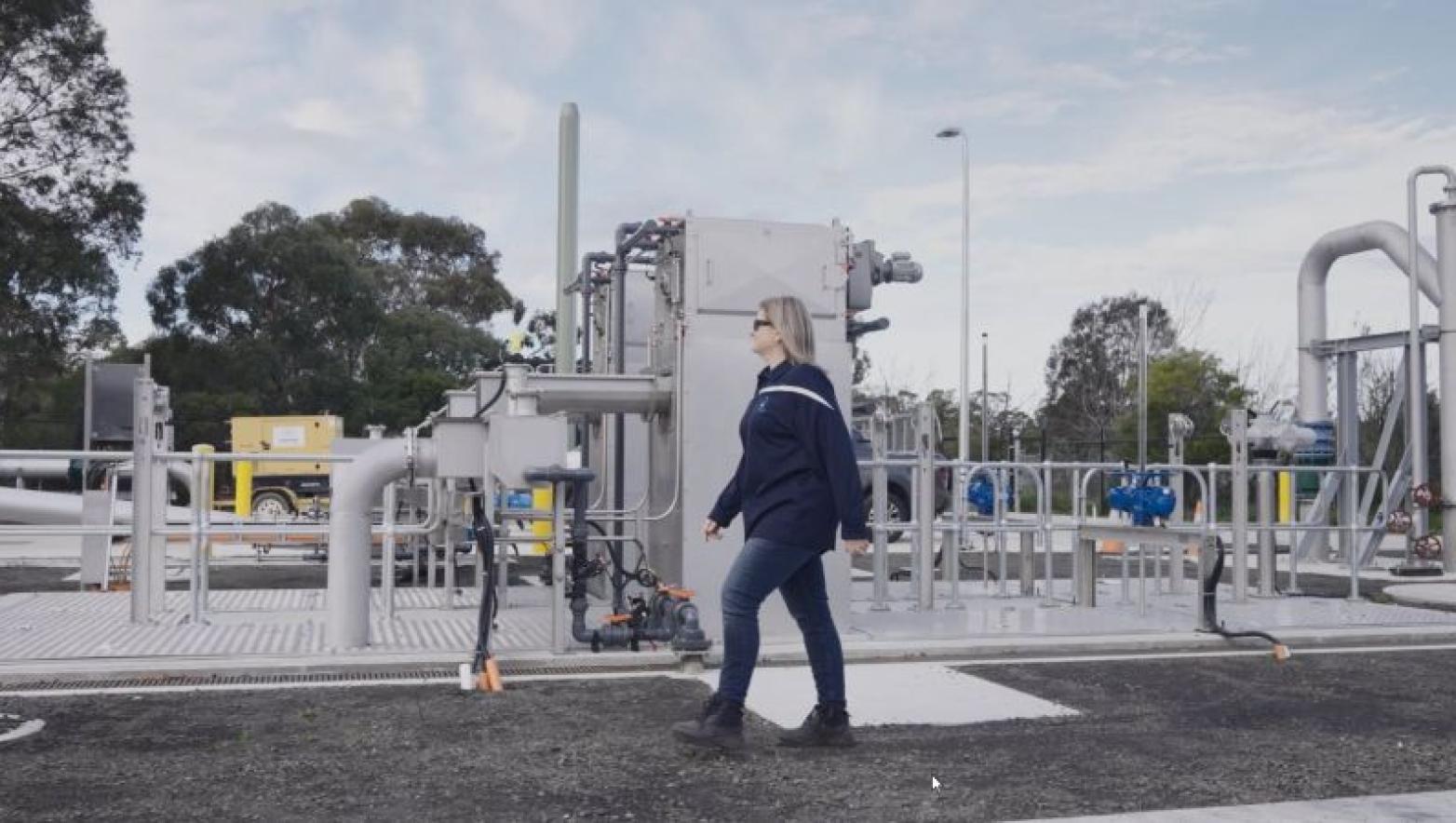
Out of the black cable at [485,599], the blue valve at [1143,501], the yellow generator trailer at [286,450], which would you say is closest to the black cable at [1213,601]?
the blue valve at [1143,501]

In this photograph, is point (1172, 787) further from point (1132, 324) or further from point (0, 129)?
point (1132, 324)

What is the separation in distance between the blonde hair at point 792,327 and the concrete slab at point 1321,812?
199cm

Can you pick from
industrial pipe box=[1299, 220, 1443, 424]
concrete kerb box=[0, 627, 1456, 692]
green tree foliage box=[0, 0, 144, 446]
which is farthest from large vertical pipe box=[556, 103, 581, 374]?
green tree foliage box=[0, 0, 144, 446]

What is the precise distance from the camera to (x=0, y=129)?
3288cm

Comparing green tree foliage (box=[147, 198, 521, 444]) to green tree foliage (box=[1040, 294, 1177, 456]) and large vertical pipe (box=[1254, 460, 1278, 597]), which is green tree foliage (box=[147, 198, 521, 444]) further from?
large vertical pipe (box=[1254, 460, 1278, 597])

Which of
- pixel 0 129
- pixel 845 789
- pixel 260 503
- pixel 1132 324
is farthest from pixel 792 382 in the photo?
pixel 1132 324

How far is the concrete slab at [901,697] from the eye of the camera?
5.91 metres

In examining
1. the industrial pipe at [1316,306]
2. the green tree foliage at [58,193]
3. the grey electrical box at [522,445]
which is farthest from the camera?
the green tree foliage at [58,193]

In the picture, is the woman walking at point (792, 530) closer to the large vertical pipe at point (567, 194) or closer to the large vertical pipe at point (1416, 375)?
the large vertical pipe at point (567, 194)

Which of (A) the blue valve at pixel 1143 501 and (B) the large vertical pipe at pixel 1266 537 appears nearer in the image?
(A) the blue valve at pixel 1143 501

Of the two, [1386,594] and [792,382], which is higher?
[792,382]

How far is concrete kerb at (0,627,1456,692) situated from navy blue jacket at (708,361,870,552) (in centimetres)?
230

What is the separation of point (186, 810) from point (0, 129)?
33.9 meters

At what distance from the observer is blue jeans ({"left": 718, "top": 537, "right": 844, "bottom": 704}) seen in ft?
16.5
